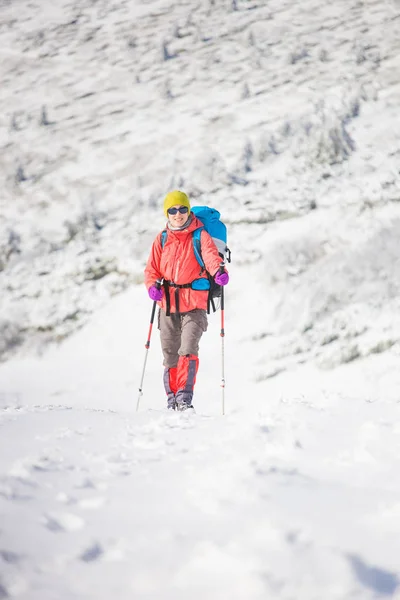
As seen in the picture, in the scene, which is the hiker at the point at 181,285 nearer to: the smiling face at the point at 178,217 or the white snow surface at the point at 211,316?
the smiling face at the point at 178,217

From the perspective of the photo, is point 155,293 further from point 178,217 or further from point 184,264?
point 178,217

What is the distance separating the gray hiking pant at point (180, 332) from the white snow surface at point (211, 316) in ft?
2.78

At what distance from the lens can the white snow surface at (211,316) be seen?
6.00 ft

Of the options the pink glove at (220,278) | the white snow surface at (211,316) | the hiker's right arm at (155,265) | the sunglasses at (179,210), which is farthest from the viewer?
the hiker's right arm at (155,265)

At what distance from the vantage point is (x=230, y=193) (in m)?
13.5

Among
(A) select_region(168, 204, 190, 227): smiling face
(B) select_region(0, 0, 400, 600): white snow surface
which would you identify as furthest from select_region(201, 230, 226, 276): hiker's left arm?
(B) select_region(0, 0, 400, 600): white snow surface

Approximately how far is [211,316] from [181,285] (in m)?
5.80

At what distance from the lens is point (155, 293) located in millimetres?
5762

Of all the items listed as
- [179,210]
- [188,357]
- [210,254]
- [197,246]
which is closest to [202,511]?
[188,357]

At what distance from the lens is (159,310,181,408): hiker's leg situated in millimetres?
5977

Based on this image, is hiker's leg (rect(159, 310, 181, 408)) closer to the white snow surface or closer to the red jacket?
the red jacket

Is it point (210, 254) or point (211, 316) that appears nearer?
point (210, 254)

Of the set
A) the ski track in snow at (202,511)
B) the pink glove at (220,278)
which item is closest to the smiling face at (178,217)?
the pink glove at (220,278)

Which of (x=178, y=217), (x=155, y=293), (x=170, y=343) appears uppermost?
(x=178, y=217)
